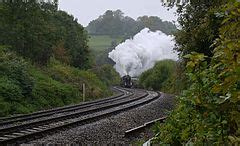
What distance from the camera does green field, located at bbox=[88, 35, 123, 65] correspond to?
406 ft

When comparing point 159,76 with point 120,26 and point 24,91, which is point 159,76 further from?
point 120,26

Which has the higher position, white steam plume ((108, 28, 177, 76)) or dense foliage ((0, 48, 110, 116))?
white steam plume ((108, 28, 177, 76))

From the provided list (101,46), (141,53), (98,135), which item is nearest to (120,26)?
(101,46)

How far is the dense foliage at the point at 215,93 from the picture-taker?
3.45 metres

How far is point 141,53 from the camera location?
312 ft

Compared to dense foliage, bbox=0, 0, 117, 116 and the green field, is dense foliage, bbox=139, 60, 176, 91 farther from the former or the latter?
the green field

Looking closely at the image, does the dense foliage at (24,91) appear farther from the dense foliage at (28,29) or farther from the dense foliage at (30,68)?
the dense foliage at (28,29)

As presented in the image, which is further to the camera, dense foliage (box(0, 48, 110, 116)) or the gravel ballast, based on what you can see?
dense foliage (box(0, 48, 110, 116))

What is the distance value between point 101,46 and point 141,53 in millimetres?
61063

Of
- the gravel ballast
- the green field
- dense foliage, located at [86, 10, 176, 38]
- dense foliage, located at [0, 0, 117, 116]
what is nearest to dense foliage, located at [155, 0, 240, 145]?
the gravel ballast

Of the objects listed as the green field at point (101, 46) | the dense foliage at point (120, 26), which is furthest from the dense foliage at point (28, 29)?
the dense foliage at point (120, 26)

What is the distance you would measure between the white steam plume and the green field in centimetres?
1984

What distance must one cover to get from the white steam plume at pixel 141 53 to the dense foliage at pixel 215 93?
83.2 metres

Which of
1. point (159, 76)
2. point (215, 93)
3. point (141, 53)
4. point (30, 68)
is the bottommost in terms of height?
point (159, 76)
